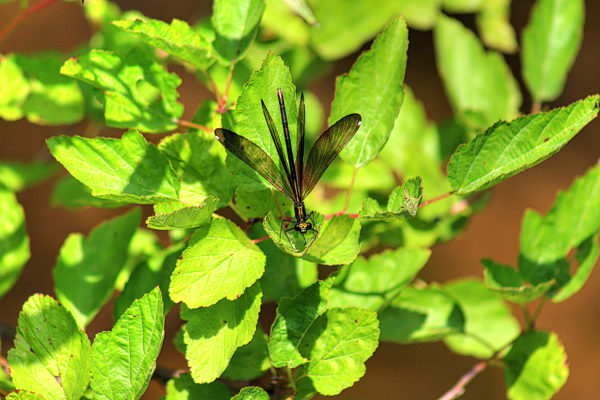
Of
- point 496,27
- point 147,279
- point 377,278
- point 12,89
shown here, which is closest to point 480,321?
point 377,278

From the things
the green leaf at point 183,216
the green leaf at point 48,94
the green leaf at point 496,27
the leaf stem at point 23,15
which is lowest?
the green leaf at point 183,216

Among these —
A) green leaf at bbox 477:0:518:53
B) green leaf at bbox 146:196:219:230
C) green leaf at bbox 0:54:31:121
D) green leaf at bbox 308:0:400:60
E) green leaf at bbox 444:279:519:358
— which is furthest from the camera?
green leaf at bbox 477:0:518:53

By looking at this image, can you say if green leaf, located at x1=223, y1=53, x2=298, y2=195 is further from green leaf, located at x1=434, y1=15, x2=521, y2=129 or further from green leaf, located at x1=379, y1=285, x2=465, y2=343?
green leaf, located at x1=434, y1=15, x2=521, y2=129

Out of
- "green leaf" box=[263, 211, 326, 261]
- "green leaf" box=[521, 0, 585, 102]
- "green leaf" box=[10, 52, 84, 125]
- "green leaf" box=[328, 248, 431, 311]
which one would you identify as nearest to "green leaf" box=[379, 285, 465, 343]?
"green leaf" box=[328, 248, 431, 311]

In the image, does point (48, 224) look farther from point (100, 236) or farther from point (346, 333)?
point (346, 333)

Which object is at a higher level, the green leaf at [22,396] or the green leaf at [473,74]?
the green leaf at [473,74]

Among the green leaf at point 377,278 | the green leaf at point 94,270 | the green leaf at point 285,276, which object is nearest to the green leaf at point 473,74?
the green leaf at point 377,278

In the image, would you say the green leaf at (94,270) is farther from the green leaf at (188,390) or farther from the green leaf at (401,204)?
the green leaf at (401,204)

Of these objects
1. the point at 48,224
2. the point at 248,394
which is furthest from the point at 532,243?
the point at 48,224
